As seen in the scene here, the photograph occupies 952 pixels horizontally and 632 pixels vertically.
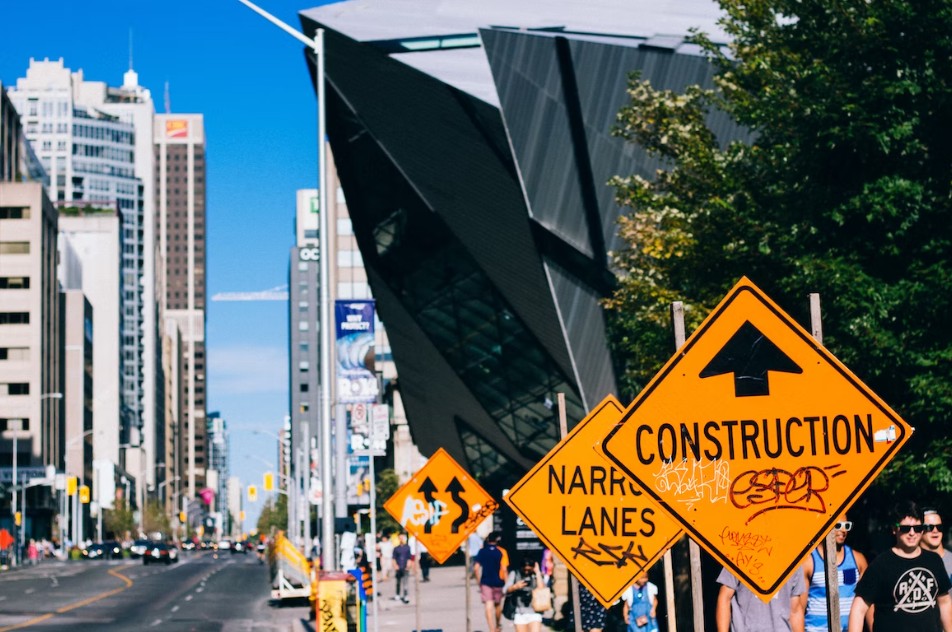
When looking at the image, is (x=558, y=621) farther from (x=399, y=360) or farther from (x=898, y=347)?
(x=399, y=360)

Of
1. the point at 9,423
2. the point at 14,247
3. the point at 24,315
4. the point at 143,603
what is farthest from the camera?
the point at 24,315

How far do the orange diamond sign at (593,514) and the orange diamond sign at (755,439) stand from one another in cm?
473

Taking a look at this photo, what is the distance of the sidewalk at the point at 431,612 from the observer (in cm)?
2766

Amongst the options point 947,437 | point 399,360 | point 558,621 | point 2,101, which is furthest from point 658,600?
point 2,101

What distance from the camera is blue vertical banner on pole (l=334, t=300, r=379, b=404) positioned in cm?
2864

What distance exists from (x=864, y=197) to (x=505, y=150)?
27.8m

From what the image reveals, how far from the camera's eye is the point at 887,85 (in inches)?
Result: 792

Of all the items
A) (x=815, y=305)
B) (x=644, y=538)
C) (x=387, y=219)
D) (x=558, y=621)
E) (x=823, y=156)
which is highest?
(x=387, y=219)

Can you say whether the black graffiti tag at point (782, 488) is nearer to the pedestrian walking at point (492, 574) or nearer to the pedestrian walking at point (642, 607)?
the pedestrian walking at point (642, 607)

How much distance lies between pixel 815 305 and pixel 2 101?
5235 inches

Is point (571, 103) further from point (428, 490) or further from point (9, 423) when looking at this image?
point (9, 423)

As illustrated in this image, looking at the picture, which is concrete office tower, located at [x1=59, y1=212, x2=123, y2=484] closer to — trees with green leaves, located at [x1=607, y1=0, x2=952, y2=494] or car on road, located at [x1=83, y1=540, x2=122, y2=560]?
car on road, located at [x1=83, y1=540, x2=122, y2=560]

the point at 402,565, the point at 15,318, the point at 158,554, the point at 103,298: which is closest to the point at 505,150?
the point at 402,565

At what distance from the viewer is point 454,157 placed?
162 ft
